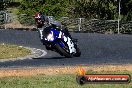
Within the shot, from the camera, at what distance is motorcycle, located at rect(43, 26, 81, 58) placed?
1249 centimetres

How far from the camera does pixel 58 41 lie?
1316cm

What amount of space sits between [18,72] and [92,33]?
1913 centimetres

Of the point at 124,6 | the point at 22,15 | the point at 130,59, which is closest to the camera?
the point at 130,59

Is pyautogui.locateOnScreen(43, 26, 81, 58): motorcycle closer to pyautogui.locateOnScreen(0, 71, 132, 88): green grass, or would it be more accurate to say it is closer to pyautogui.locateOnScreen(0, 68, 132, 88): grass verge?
pyautogui.locateOnScreen(0, 68, 132, 88): grass verge

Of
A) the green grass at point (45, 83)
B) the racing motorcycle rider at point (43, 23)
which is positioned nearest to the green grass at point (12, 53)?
the racing motorcycle rider at point (43, 23)

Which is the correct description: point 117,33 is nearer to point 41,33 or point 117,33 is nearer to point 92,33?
point 92,33

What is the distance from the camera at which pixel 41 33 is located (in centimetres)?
1266

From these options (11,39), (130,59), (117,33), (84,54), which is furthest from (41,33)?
(117,33)

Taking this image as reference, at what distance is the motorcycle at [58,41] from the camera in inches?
492

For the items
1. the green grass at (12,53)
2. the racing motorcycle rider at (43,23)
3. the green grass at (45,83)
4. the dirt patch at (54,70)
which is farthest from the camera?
the green grass at (12,53)

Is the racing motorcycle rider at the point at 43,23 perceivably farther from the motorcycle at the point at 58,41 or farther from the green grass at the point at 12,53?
the green grass at the point at 12,53

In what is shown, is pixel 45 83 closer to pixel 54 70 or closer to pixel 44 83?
pixel 44 83

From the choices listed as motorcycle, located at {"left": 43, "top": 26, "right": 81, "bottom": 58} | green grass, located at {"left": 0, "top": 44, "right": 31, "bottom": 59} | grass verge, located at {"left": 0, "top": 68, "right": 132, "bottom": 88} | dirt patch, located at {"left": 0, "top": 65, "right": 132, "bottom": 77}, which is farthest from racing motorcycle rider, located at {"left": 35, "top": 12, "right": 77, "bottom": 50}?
green grass, located at {"left": 0, "top": 44, "right": 31, "bottom": 59}

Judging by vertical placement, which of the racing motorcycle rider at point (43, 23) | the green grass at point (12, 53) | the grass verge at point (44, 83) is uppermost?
the racing motorcycle rider at point (43, 23)
